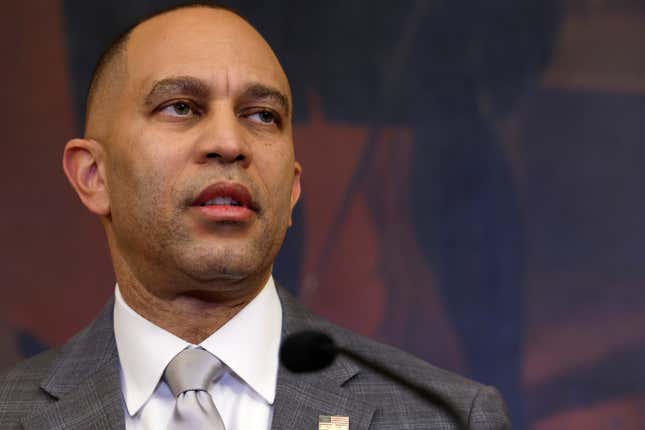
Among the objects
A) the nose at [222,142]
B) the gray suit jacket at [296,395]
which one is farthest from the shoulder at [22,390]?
the nose at [222,142]

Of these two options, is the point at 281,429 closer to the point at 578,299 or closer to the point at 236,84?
the point at 236,84

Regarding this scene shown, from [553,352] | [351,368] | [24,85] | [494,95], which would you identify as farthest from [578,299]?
[24,85]

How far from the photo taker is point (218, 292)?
2264 millimetres

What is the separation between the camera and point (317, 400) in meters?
2.21

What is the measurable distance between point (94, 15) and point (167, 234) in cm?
165

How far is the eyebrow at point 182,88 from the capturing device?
2256mm

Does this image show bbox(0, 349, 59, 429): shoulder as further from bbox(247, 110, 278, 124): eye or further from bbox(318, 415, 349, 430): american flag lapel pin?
bbox(247, 110, 278, 124): eye

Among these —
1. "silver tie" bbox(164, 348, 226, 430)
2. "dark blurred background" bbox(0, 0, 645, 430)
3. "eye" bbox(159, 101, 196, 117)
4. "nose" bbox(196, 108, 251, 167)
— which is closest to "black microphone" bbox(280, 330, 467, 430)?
"silver tie" bbox(164, 348, 226, 430)

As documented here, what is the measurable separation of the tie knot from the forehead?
0.60m

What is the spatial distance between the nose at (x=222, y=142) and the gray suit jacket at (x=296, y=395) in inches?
17.1

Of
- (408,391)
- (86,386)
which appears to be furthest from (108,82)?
(408,391)

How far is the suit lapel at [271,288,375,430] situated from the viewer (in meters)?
2.17

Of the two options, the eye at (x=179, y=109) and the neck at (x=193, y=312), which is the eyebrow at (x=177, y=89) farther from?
the neck at (x=193, y=312)

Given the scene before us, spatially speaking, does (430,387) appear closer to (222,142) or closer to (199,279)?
(199,279)
